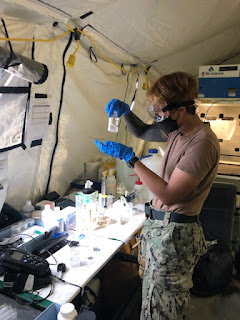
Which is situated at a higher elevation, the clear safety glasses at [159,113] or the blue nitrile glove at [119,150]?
the clear safety glasses at [159,113]

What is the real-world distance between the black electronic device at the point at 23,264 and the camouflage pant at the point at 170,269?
0.49 m

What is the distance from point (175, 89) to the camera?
1163mm

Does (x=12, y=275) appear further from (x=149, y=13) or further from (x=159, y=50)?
(x=159, y=50)

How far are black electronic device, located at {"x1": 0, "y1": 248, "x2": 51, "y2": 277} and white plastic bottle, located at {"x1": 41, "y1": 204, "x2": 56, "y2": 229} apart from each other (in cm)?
35

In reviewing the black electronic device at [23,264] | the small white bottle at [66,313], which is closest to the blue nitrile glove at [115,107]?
the black electronic device at [23,264]

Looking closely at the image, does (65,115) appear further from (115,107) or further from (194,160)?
(194,160)

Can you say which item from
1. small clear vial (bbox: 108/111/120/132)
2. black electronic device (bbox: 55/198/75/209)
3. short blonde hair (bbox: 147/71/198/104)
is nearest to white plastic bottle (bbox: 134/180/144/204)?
black electronic device (bbox: 55/198/75/209)

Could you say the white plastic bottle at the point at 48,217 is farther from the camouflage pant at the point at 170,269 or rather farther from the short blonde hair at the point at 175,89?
the short blonde hair at the point at 175,89

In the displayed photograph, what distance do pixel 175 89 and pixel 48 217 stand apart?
39.1 inches

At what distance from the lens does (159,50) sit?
90.4 inches

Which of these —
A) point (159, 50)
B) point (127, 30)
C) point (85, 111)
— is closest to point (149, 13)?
point (127, 30)

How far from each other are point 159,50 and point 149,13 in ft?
2.27

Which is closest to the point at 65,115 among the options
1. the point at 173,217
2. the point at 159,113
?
the point at 159,113

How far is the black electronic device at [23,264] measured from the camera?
1.04 m
